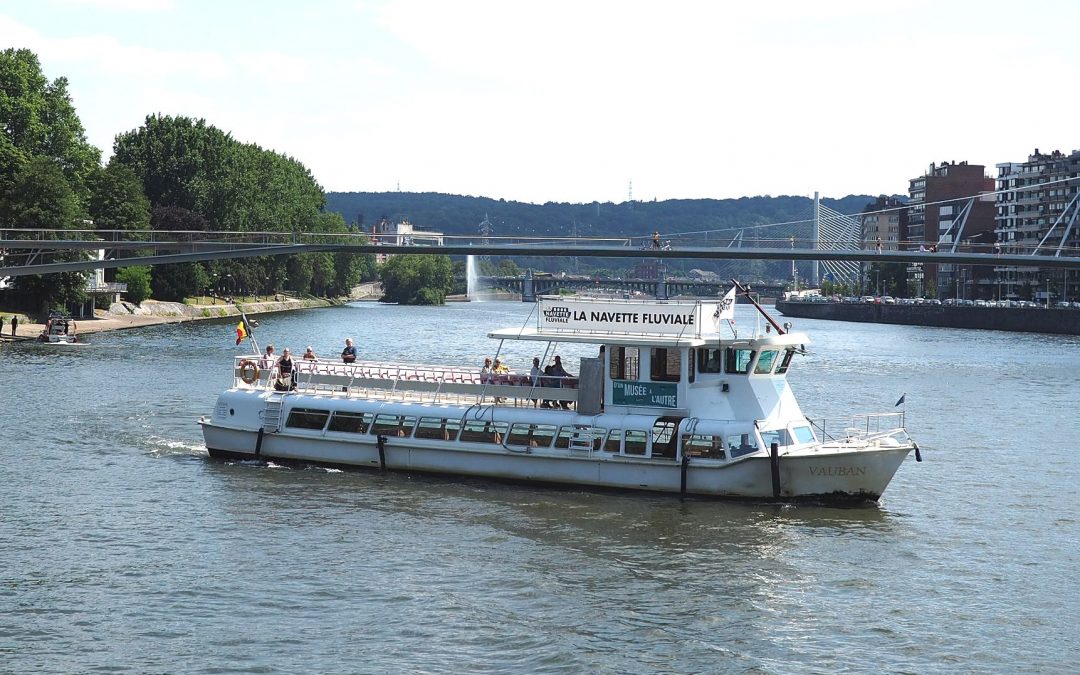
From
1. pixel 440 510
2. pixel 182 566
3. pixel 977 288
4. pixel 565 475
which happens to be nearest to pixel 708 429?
pixel 565 475

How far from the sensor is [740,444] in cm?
2955

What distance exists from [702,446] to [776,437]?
169 cm

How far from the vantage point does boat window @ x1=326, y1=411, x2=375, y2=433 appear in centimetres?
3319

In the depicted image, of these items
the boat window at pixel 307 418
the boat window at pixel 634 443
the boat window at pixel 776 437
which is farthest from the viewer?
the boat window at pixel 307 418

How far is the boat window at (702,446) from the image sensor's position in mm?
29703

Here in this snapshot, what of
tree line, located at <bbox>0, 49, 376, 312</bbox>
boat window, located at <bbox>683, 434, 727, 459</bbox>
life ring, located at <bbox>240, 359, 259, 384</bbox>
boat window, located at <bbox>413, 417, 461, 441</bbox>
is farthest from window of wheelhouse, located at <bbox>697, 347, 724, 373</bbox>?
tree line, located at <bbox>0, 49, 376, 312</bbox>

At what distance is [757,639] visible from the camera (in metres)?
20.8

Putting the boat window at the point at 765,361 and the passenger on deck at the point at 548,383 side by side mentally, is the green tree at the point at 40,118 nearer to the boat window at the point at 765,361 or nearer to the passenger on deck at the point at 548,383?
the passenger on deck at the point at 548,383

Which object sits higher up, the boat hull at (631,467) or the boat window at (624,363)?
the boat window at (624,363)

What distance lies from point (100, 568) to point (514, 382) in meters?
12.0

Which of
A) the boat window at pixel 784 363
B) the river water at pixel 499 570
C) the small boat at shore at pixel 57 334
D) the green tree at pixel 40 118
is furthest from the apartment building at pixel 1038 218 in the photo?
the boat window at pixel 784 363

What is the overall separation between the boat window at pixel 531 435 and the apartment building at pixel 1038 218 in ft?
464

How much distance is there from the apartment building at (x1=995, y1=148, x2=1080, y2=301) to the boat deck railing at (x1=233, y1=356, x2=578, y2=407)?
140 meters

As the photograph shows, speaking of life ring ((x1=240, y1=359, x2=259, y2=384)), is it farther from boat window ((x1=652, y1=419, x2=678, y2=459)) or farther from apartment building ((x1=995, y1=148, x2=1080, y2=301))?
apartment building ((x1=995, y1=148, x2=1080, y2=301))
